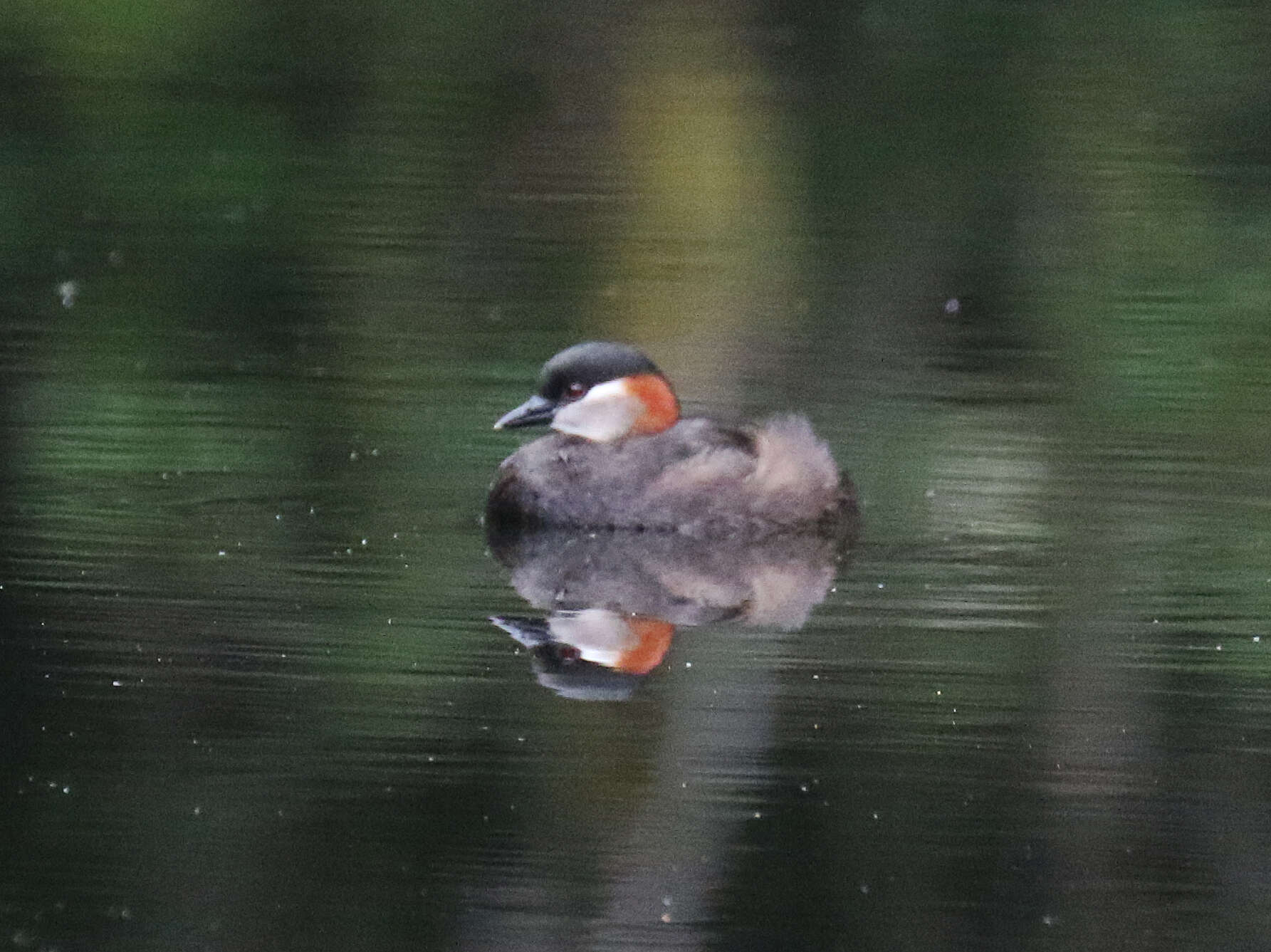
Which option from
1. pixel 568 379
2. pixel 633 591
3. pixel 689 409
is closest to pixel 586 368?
pixel 568 379

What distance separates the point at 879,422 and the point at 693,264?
169 inches

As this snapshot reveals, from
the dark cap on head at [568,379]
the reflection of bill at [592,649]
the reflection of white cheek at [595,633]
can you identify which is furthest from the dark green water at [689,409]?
the dark cap on head at [568,379]

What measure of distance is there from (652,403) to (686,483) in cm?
71

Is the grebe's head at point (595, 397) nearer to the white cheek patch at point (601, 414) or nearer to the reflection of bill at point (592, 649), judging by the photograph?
the white cheek patch at point (601, 414)

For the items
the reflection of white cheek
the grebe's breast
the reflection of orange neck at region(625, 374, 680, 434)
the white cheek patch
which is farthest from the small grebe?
the reflection of white cheek

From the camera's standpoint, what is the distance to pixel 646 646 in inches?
288

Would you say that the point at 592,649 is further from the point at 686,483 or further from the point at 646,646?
the point at 686,483

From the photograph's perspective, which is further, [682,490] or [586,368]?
[586,368]

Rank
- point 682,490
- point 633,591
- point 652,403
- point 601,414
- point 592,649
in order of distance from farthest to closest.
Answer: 1. point 652,403
2. point 601,414
3. point 682,490
4. point 633,591
5. point 592,649

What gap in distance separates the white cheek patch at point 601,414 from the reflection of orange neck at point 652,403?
0.08 feet

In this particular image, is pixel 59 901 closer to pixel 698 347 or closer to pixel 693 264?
pixel 698 347

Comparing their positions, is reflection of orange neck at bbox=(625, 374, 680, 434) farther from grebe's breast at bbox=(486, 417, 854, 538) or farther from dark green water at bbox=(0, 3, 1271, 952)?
dark green water at bbox=(0, 3, 1271, 952)

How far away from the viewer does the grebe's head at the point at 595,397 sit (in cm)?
971

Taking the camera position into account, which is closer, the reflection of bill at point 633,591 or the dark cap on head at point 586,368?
the reflection of bill at point 633,591
